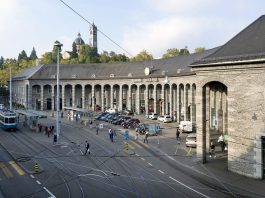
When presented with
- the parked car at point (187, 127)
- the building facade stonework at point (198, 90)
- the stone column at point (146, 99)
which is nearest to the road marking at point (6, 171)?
the building facade stonework at point (198, 90)

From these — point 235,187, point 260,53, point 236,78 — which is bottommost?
point 235,187

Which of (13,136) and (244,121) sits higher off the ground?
(244,121)

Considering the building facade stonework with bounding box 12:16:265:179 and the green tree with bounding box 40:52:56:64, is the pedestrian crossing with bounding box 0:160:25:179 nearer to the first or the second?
the building facade stonework with bounding box 12:16:265:179

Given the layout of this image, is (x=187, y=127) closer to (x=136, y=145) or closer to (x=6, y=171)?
(x=136, y=145)

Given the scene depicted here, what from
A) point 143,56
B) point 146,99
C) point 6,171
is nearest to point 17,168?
point 6,171

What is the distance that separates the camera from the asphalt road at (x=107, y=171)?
24.5m

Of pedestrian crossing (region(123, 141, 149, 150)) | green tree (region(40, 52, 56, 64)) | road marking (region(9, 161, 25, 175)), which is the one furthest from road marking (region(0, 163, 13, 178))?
green tree (region(40, 52, 56, 64))

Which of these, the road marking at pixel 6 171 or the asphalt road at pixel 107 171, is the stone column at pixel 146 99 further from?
the road marking at pixel 6 171

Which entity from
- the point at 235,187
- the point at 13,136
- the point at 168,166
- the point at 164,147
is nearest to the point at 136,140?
the point at 164,147

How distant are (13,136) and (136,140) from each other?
18196 millimetres

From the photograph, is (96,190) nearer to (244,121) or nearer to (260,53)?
(244,121)

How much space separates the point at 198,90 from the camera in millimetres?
33469

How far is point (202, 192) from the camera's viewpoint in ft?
79.8

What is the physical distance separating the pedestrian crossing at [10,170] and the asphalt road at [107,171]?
0.67m
